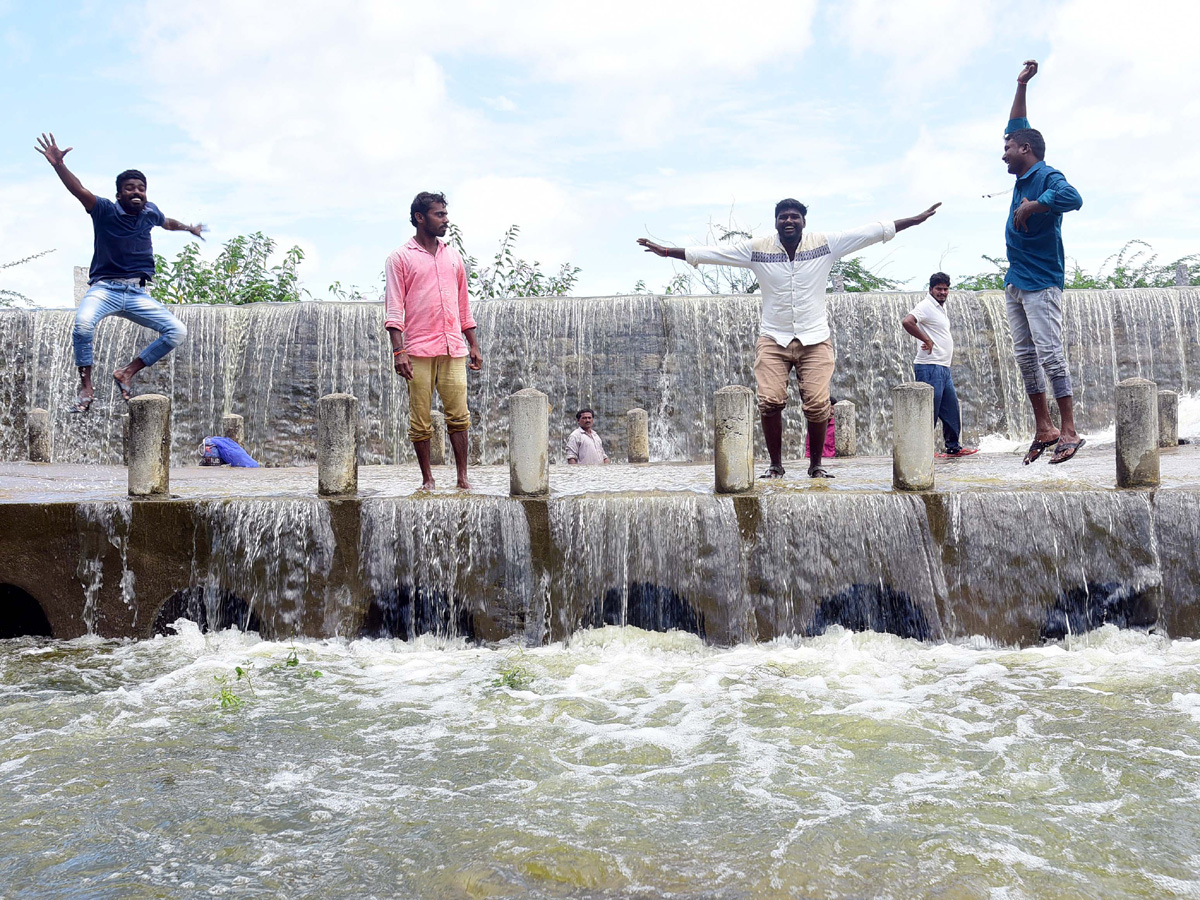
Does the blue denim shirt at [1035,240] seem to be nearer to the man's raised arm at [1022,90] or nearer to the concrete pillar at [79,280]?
the man's raised arm at [1022,90]

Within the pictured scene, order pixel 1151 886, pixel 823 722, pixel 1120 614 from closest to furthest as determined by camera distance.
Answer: pixel 1151 886 < pixel 823 722 < pixel 1120 614

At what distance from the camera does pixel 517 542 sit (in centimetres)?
617

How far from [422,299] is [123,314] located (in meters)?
3.03

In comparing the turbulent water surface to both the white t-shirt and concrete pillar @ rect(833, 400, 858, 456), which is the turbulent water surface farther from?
concrete pillar @ rect(833, 400, 858, 456)

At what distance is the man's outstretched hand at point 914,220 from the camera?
6.53 m

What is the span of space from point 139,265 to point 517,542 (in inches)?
157

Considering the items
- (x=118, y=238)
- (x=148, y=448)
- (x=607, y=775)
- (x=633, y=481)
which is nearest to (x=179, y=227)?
(x=118, y=238)

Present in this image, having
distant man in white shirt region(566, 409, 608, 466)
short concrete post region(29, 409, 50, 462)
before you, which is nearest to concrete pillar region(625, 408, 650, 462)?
distant man in white shirt region(566, 409, 608, 466)

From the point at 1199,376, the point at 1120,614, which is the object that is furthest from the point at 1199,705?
the point at 1199,376

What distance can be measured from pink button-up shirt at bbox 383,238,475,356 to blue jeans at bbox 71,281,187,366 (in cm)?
222

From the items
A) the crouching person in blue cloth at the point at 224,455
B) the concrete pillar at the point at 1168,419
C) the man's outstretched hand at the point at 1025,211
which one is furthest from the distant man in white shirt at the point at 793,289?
the crouching person in blue cloth at the point at 224,455

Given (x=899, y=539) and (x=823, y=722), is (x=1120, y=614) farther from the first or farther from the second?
(x=823, y=722)

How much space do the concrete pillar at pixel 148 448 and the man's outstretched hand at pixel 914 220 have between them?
4.88 meters

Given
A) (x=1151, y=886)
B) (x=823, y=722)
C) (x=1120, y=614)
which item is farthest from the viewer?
(x=1120, y=614)
